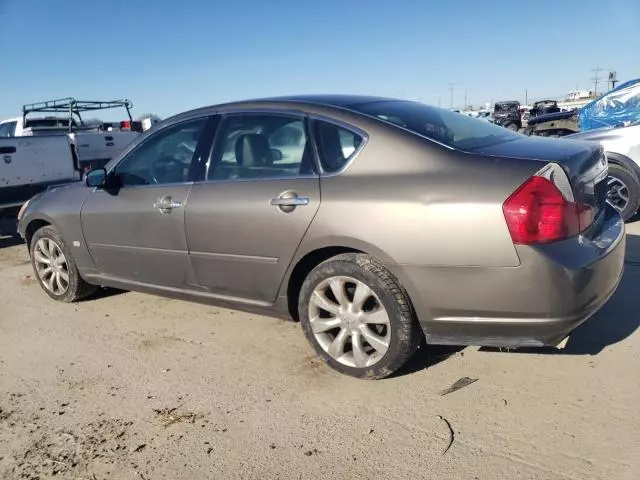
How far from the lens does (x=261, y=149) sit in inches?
139

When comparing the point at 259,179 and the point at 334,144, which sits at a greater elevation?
the point at 334,144

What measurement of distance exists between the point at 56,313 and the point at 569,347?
399 centimetres

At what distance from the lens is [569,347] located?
3.33 metres

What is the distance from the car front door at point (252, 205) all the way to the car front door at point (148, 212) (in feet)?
0.56

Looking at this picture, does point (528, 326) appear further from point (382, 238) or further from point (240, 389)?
point (240, 389)

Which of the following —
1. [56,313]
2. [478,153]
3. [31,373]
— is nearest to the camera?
[478,153]

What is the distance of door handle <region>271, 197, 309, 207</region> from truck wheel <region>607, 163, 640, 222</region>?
4.51 meters

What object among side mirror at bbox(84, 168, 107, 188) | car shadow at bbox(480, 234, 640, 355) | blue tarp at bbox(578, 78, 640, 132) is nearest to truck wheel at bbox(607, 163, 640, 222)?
car shadow at bbox(480, 234, 640, 355)

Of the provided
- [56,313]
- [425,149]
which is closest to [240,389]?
[425,149]

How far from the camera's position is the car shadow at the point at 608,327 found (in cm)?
331

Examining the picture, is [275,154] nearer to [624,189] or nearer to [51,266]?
[51,266]

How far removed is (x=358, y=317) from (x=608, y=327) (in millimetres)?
1724

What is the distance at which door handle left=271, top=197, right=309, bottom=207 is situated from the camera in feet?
10.3

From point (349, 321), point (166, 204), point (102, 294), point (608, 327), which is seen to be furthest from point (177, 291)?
point (608, 327)
